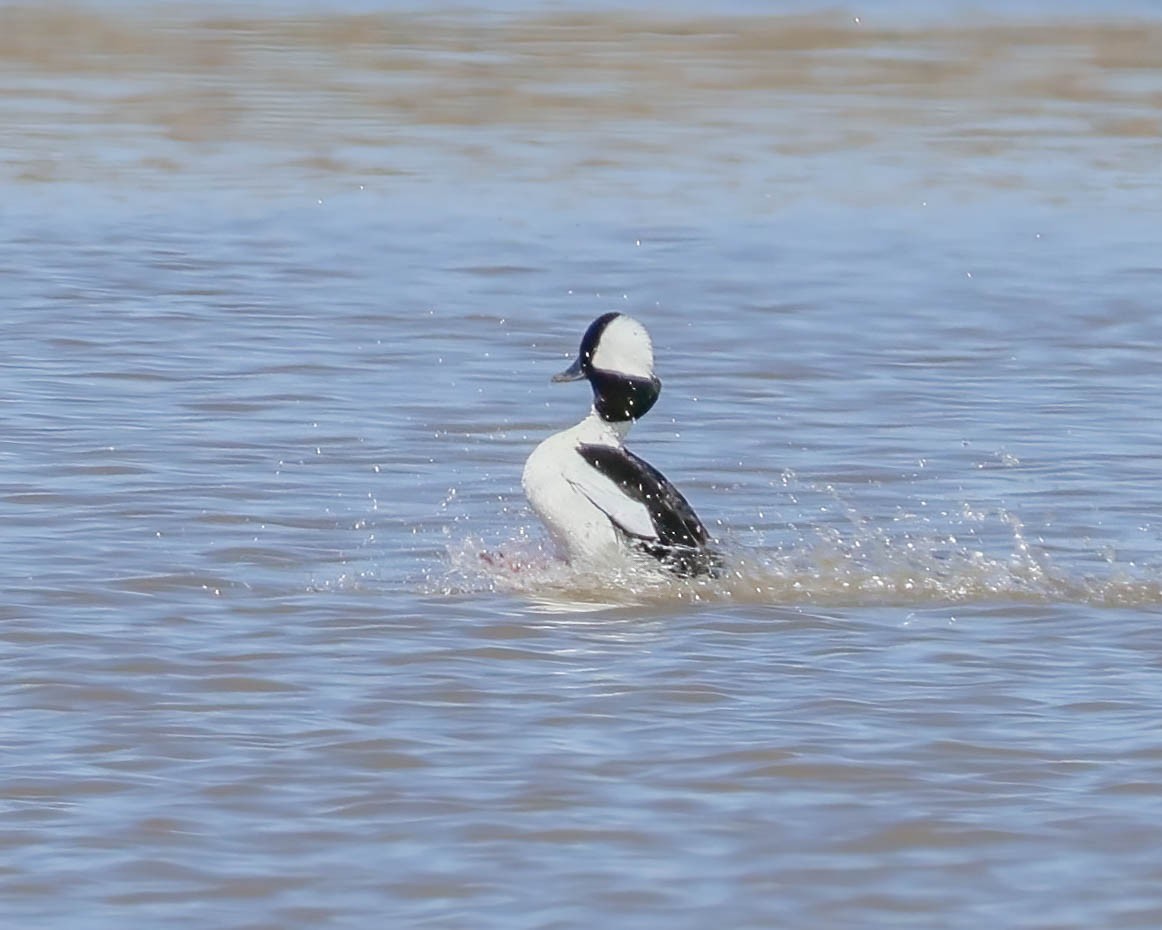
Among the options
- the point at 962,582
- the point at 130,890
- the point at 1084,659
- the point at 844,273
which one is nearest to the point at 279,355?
the point at 844,273

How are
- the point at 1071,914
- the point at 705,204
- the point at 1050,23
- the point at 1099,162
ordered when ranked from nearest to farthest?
the point at 1071,914 → the point at 705,204 → the point at 1099,162 → the point at 1050,23

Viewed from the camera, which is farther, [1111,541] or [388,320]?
[388,320]

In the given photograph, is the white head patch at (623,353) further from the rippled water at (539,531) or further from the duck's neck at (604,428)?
the rippled water at (539,531)

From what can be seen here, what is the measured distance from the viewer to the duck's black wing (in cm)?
802

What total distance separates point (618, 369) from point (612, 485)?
0.38m

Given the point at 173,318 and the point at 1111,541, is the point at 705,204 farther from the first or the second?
the point at 1111,541

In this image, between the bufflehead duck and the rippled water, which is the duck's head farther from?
the rippled water

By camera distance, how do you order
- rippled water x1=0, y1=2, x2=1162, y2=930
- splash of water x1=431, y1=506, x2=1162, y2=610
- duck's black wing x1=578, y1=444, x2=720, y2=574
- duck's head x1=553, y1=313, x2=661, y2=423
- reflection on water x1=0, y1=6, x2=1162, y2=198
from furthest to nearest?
reflection on water x1=0, y1=6, x2=1162, y2=198, duck's head x1=553, y1=313, x2=661, y2=423, duck's black wing x1=578, y1=444, x2=720, y2=574, splash of water x1=431, y1=506, x2=1162, y2=610, rippled water x1=0, y1=2, x2=1162, y2=930

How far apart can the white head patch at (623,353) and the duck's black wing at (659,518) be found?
255 mm

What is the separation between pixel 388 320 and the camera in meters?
12.9

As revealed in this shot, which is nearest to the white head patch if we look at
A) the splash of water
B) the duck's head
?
the duck's head

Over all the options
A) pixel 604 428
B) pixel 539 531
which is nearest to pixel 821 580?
pixel 604 428

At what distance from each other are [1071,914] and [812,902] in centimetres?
49

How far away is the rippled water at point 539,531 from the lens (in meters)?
5.46
